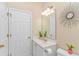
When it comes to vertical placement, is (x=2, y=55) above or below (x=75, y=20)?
below

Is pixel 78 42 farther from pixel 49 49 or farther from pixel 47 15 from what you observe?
pixel 47 15

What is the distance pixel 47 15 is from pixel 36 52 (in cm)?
48

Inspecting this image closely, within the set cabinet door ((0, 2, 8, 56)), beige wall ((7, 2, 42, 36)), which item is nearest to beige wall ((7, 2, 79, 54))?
beige wall ((7, 2, 42, 36))

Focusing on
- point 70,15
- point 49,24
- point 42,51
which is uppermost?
point 70,15

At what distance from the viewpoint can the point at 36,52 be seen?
1413 mm

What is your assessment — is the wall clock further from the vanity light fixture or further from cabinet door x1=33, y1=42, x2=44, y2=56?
cabinet door x1=33, y1=42, x2=44, y2=56

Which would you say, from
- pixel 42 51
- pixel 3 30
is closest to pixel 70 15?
pixel 42 51

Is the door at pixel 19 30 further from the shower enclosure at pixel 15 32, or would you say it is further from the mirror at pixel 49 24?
the mirror at pixel 49 24

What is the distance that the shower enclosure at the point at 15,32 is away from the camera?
4.51 feet

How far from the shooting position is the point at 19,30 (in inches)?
55.6

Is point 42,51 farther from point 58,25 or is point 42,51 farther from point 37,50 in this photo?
point 58,25

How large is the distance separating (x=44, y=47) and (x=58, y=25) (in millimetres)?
318

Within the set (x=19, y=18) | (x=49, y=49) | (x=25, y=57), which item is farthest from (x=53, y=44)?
(x=19, y=18)

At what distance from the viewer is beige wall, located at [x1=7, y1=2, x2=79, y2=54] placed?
53.0 inches
